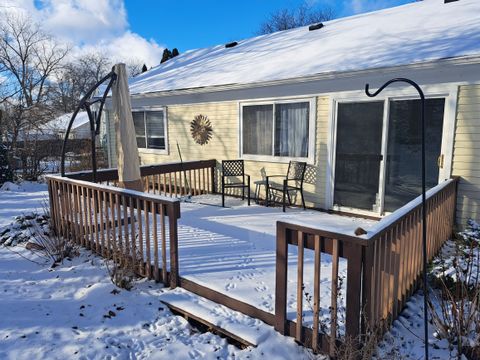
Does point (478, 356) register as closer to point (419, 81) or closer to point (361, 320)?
point (361, 320)

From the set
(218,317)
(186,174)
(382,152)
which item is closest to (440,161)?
(382,152)

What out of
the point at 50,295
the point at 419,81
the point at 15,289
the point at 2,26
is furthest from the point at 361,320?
the point at 2,26

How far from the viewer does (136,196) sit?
11.6 ft

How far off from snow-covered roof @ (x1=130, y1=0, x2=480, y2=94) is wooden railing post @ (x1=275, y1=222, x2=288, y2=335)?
3.77m

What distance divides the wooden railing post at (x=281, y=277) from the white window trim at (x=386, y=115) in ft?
11.6

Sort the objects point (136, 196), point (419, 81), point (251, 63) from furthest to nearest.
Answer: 1. point (251, 63)
2. point (419, 81)
3. point (136, 196)

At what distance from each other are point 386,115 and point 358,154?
0.78m

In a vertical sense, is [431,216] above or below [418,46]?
below

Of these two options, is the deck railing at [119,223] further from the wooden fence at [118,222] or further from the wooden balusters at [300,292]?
the wooden balusters at [300,292]

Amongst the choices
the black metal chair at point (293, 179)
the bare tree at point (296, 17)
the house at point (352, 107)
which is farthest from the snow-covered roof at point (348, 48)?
the bare tree at point (296, 17)

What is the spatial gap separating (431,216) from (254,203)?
3.69 metres

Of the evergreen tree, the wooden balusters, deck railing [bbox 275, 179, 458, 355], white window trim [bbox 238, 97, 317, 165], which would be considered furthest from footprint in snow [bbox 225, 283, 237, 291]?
the evergreen tree

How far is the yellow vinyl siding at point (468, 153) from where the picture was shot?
4.50m

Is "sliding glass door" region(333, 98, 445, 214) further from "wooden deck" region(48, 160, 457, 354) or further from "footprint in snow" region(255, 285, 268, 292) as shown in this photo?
"footprint in snow" region(255, 285, 268, 292)
